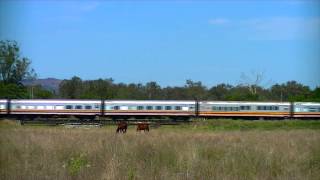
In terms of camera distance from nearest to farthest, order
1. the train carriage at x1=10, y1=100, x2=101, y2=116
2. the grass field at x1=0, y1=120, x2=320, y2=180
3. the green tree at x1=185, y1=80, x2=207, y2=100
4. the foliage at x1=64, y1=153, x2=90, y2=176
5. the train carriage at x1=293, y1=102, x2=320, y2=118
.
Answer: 1. the grass field at x1=0, y1=120, x2=320, y2=180
2. the foliage at x1=64, y1=153, x2=90, y2=176
3. the train carriage at x1=10, y1=100, x2=101, y2=116
4. the train carriage at x1=293, y1=102, x2=320, y2=118
5. the green tree at x1=185, y1=80, x2=207, y2=100

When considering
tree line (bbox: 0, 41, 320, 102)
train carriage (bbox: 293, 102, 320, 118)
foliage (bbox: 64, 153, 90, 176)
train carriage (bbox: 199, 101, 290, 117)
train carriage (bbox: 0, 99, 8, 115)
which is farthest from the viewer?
tree line (bbox: 0, 41, 320, 102)

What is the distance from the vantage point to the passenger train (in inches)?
2709

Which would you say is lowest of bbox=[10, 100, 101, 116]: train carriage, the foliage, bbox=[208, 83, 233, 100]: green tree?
the foliage

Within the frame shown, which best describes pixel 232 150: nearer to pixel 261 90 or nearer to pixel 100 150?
pixel 100 150

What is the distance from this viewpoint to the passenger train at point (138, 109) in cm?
6881

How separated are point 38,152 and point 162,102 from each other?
54.1 m

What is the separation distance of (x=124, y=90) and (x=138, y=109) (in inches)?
1510

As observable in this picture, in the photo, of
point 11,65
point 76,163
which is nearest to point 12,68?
point 11,65

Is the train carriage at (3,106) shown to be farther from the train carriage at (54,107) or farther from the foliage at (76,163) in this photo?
the foliage at (76,163)

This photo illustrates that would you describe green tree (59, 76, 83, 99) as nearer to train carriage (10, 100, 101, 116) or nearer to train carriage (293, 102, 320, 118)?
train carriage (10, 100, 101, 116)

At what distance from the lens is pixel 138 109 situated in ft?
226

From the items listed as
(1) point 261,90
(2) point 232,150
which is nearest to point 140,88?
(1) point 261,90

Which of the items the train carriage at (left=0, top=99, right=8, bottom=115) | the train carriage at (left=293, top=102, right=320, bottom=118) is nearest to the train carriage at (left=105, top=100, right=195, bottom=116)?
the train carriage at (left=0, top=99, right=8, bottom=115)

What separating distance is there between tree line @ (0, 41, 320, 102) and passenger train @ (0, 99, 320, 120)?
15095 millimetres
